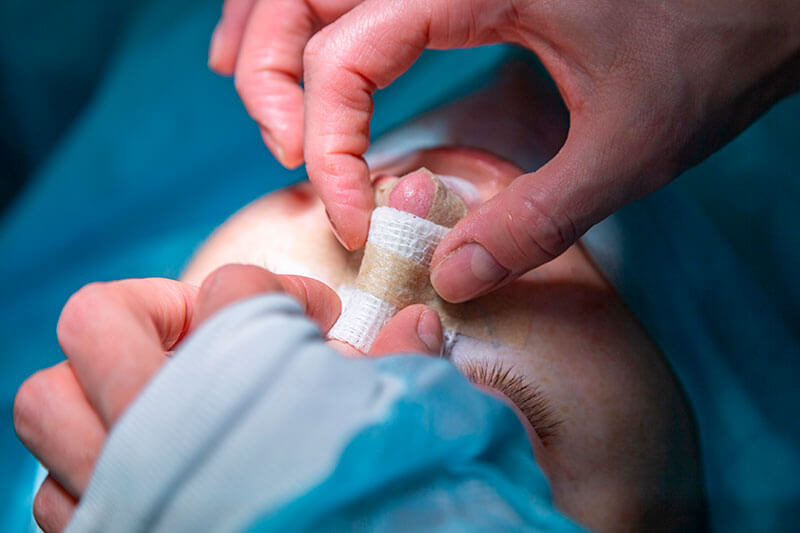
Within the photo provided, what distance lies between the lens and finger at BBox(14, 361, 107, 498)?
1.80ft

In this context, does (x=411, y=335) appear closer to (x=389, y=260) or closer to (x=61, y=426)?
(x=389, y=260)

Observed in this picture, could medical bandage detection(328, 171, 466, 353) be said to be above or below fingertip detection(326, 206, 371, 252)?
below

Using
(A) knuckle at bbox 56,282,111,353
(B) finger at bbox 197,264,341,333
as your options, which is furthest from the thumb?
(A) knuckle at bbox 56,282,111,353

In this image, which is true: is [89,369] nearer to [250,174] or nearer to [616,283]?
[616,283]

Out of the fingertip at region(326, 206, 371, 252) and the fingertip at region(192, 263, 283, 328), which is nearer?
the fingertip at region(192, 263, 283, 328)

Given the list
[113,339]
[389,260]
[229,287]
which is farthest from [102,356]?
[389,260]

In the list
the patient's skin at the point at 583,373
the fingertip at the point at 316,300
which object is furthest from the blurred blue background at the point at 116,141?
the fingertip at the point at 316,300

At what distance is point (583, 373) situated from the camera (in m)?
0.79

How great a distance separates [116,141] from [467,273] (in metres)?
1.03

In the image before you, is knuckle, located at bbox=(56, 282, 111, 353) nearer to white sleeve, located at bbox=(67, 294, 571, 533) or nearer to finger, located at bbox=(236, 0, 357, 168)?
white sleeve, located at bbox=(67, 294, 571, 533)

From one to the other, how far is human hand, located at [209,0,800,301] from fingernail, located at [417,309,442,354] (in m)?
0.07

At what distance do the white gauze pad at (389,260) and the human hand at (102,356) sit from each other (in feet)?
0.26

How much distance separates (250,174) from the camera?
140 cm

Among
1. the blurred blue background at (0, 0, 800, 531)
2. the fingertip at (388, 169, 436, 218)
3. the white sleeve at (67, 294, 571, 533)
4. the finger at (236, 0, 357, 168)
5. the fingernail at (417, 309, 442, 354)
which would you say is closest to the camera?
the white sleeve at (67, 294, 571, 533)
